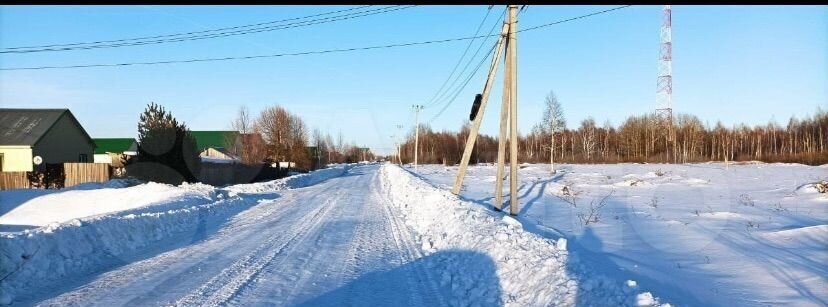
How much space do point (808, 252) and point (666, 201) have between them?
10.7 metres

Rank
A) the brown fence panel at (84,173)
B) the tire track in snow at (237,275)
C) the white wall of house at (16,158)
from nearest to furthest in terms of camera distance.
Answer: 1. the tire track in snow at (237,275)
2. the brown fence panel at (84,173)
3. the white wall of house at (16,158)

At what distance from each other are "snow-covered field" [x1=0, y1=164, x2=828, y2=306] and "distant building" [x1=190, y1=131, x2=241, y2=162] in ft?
208

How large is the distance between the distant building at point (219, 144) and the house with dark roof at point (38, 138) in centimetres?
3345

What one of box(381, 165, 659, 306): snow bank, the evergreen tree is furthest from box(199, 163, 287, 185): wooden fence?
box(381, 165, 659, 306): snow bank

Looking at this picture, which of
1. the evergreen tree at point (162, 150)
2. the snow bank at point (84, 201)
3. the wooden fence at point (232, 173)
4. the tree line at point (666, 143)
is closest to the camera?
the snow bank at point (84, 201)


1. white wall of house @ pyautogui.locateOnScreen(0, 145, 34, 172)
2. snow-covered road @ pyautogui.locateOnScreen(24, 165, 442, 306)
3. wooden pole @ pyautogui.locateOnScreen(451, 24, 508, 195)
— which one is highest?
wooden pole @ pyautogui.locateOnScreen(451, 24, 508, 195)

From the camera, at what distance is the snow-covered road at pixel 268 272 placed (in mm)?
6996

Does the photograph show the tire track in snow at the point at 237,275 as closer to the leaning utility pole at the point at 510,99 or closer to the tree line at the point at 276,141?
the leaning utility pole at the point at 510,99

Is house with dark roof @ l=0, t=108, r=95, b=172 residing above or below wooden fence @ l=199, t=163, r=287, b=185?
above

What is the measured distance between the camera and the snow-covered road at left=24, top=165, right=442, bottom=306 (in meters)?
7.00

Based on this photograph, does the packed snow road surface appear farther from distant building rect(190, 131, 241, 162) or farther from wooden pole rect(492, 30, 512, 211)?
distant building rect(190, 131, 241, 162)

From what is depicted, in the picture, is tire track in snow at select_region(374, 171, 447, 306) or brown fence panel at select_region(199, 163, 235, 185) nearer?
tire track in snow at select_region(374, 171, 447, 306)

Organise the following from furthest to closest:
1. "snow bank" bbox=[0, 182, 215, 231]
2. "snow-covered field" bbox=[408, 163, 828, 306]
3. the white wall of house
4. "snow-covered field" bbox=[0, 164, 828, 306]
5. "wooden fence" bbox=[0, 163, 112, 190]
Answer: the white wall of house < "wooden fence" bbox=[0, 163, 112, 190] < "snow bank" bbox=[0, 182, 215, 231] < "snow-covered field" bbox=[408, 163, 828, 306] < "snow-covered field" bbox=[0, 164, 828, 306]

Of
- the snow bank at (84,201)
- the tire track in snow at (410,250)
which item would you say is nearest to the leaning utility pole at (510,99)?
the tire track in snow at (410,250)
